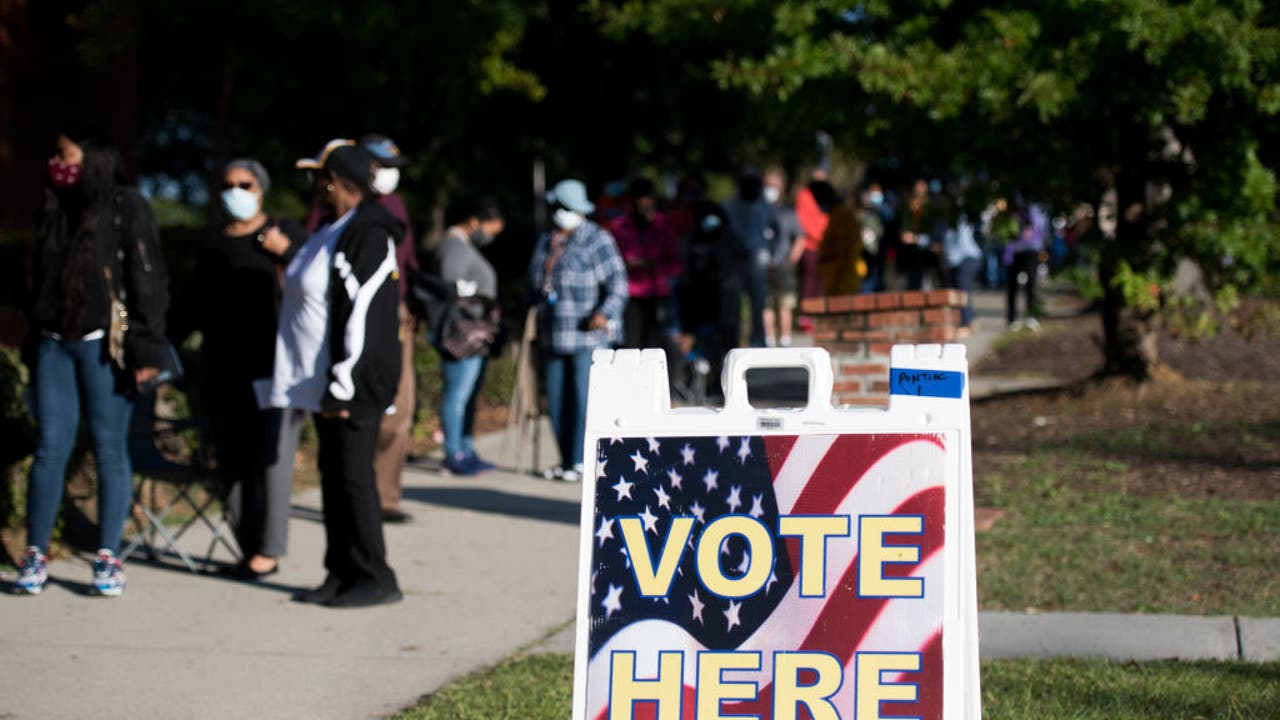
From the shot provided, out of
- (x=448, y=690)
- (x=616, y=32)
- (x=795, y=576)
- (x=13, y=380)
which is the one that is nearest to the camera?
(x=795, y=576)

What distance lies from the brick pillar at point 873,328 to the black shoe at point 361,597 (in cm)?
330

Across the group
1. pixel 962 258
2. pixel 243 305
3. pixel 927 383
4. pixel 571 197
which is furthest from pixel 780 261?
pixel 927 383

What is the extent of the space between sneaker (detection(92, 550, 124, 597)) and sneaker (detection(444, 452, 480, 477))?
12.4 ft

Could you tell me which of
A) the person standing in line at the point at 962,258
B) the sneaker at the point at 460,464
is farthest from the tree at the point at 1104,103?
the person standing in line at the point at 962,258

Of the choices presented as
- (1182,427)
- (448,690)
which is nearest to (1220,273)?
(1182,427)

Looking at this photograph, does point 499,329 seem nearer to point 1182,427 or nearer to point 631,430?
point 1182,427

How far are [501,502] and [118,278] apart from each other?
324 cm

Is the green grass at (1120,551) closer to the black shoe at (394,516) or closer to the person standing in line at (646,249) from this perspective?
the black shoe at (394,516)

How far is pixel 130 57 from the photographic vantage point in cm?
1894

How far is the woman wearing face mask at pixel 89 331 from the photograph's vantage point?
20.8ft

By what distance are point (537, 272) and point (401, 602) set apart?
3674mm

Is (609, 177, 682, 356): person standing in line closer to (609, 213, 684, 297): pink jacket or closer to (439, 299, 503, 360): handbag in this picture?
(609, 213, 684, 297): pink jacket

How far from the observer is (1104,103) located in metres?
10.3

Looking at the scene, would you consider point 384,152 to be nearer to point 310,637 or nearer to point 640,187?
point 310,637
